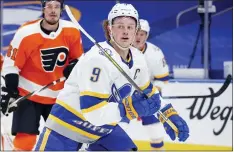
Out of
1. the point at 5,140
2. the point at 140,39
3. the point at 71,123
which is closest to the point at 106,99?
the point at 71,123

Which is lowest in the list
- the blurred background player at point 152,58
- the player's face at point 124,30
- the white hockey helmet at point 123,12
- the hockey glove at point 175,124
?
the blurred background player at point 152,58

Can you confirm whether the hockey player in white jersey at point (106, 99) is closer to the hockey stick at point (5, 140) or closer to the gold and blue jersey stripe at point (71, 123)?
the gold and blue jersey stripe at point (71, 123)

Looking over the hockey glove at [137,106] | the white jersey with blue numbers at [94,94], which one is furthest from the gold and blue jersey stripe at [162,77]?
the hockey glove at [137,106]

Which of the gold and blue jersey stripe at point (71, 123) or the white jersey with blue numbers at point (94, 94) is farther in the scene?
the gold and blue jersey stripe at point (71, 123)

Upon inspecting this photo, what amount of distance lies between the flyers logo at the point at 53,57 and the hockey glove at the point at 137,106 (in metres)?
1.15

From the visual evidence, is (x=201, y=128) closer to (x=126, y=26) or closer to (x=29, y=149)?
(x=29, y=149)

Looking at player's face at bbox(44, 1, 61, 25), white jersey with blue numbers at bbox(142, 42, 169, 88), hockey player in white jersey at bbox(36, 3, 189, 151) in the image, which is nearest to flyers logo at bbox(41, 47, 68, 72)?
player's face at bbox(44, 1, 61, 25)

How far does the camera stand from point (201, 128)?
4.13m

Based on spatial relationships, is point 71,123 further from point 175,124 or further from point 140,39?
point 140,39

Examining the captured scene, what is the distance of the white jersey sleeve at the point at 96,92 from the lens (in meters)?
2.13

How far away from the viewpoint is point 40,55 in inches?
126

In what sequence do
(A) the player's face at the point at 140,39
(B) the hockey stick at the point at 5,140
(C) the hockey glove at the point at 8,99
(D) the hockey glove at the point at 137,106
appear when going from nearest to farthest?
1. (D) the hockey glove at the point at 137,106
2. (C) the hockey glove at the point at 8,99
3. (B) the hockey stick at the point at 5,140
4. (A) the player's face at the point at 140,39

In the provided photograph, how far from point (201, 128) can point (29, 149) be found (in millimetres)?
1460

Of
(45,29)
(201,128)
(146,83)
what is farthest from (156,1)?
(146,83)
